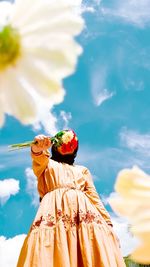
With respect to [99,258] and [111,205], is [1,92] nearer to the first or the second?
[111,205]

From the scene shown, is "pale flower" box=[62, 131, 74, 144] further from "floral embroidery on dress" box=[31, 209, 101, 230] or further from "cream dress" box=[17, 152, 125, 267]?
"floral embroidery on dress" box=[31, 209, 101, 230]

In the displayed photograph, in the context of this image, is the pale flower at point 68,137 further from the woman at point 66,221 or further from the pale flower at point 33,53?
the pale flower at point 33,53

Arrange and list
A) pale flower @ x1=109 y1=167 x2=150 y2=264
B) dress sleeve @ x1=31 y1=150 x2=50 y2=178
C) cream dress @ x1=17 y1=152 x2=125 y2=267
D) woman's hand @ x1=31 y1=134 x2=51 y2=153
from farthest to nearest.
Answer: dress sleeve @ x1=31 y1=150 x2=50 y2=178 → cream dress @ x1=17 y1=152 x2=125 y2=267 → woman's hand @ x1=31 y1=134 x2=51 y2=153 → pale flower @ x1=109 y1=167 x2=150 y2=264

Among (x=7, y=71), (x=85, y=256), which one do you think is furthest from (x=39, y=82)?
(x=85, y=256)

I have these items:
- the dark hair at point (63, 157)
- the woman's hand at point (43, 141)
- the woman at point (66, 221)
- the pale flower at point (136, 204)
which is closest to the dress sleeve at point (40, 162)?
the woman at point (66, 221)

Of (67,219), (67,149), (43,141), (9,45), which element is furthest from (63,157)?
(9,45)

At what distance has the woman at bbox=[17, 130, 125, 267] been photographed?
1.54 meters

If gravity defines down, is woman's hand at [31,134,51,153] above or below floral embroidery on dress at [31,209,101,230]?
below

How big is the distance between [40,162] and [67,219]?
205 mm

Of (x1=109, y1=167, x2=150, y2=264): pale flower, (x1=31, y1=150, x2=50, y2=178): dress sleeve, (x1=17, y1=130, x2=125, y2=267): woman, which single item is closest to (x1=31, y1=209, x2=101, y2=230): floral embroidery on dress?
(x1=17, y1=130, x2=125, y2=267): woman

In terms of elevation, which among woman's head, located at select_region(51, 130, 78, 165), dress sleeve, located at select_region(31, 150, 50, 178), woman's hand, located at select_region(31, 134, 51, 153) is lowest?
woman's hand, located at select_region(31, 134, 51, 153)

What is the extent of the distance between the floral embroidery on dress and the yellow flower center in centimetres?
156

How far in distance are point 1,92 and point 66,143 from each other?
64.8 inches

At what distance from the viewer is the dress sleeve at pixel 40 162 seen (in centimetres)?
167
